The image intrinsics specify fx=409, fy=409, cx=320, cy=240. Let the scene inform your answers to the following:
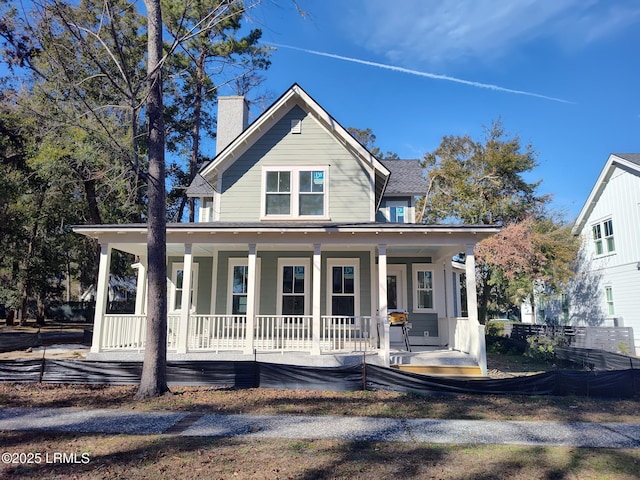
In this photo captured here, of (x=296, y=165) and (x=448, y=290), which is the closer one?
(x=448, y=290)

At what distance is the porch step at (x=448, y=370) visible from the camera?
1001cm

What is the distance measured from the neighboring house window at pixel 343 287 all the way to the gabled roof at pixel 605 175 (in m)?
13.1

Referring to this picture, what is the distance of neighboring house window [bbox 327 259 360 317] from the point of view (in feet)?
42.1

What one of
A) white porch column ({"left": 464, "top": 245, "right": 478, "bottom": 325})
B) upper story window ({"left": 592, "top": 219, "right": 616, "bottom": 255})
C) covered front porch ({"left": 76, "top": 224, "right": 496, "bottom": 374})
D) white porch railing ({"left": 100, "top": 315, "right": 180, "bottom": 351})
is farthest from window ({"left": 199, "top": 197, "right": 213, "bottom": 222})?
upper story window ({"left": 592, "top": 219, "right": 616, "bottom": 255})

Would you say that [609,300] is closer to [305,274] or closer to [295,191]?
[305,274]

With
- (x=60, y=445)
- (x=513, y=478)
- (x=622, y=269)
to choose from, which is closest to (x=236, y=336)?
(x=60, y=445)

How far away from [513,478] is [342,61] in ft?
43.4

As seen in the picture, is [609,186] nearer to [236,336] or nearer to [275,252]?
[275,252]

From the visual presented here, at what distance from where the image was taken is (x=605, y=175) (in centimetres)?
1902

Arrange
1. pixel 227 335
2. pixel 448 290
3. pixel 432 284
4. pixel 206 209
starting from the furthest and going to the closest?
pixel 206 209
pixel 432 284
pixel 448 290
pixel 227 335

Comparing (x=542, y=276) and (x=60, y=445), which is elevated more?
(x=542, y=276)

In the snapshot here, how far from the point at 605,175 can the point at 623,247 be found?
3.52 meters

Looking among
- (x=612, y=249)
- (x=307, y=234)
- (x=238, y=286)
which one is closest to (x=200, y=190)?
(x=238, y=286)

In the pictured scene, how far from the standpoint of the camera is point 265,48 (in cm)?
2688
